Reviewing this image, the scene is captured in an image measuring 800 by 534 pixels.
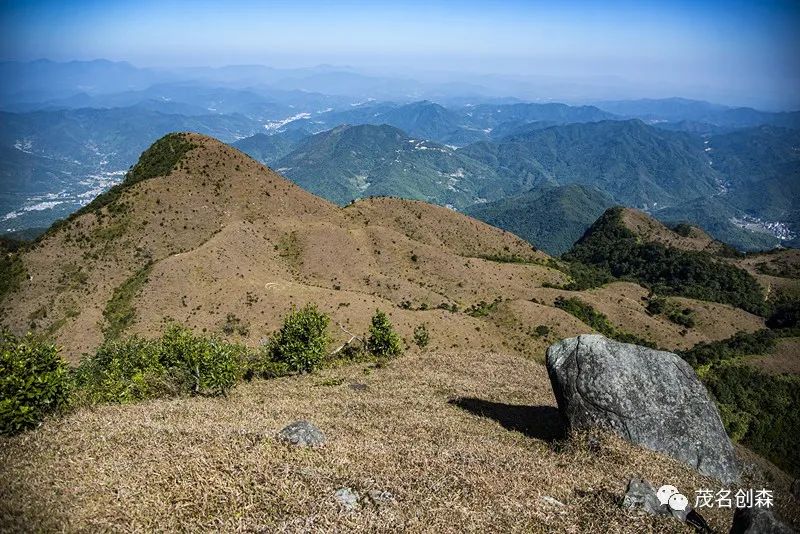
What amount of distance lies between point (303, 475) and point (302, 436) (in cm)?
250

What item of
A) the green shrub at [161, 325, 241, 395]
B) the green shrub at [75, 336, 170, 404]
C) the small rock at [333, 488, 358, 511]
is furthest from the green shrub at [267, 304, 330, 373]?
the small rock at [333, 488, 358, 511]

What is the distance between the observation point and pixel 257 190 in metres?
95.7

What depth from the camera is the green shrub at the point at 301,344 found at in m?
35.4

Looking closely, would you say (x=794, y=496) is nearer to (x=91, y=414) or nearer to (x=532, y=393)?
(x=532, y=393)

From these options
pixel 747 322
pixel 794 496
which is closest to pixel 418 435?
pixel 794 496

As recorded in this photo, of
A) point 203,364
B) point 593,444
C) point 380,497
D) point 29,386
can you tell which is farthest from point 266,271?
point 380,497

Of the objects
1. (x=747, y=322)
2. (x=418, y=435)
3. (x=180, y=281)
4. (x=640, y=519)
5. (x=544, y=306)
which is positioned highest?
(x=640, y=519)

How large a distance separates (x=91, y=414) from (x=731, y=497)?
21306 millimetres

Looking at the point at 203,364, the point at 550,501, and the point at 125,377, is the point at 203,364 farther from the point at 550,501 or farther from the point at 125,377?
the point at 550,501

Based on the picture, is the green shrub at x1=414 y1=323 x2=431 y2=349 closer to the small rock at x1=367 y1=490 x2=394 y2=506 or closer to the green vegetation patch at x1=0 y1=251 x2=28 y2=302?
the small rock at x1=367 y1=490 x2=394 y2=506

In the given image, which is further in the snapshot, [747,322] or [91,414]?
[747,322]

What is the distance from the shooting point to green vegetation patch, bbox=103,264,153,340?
182 feet

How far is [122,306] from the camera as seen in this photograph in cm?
5988

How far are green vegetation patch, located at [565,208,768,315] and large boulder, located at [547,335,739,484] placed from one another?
426 feet
